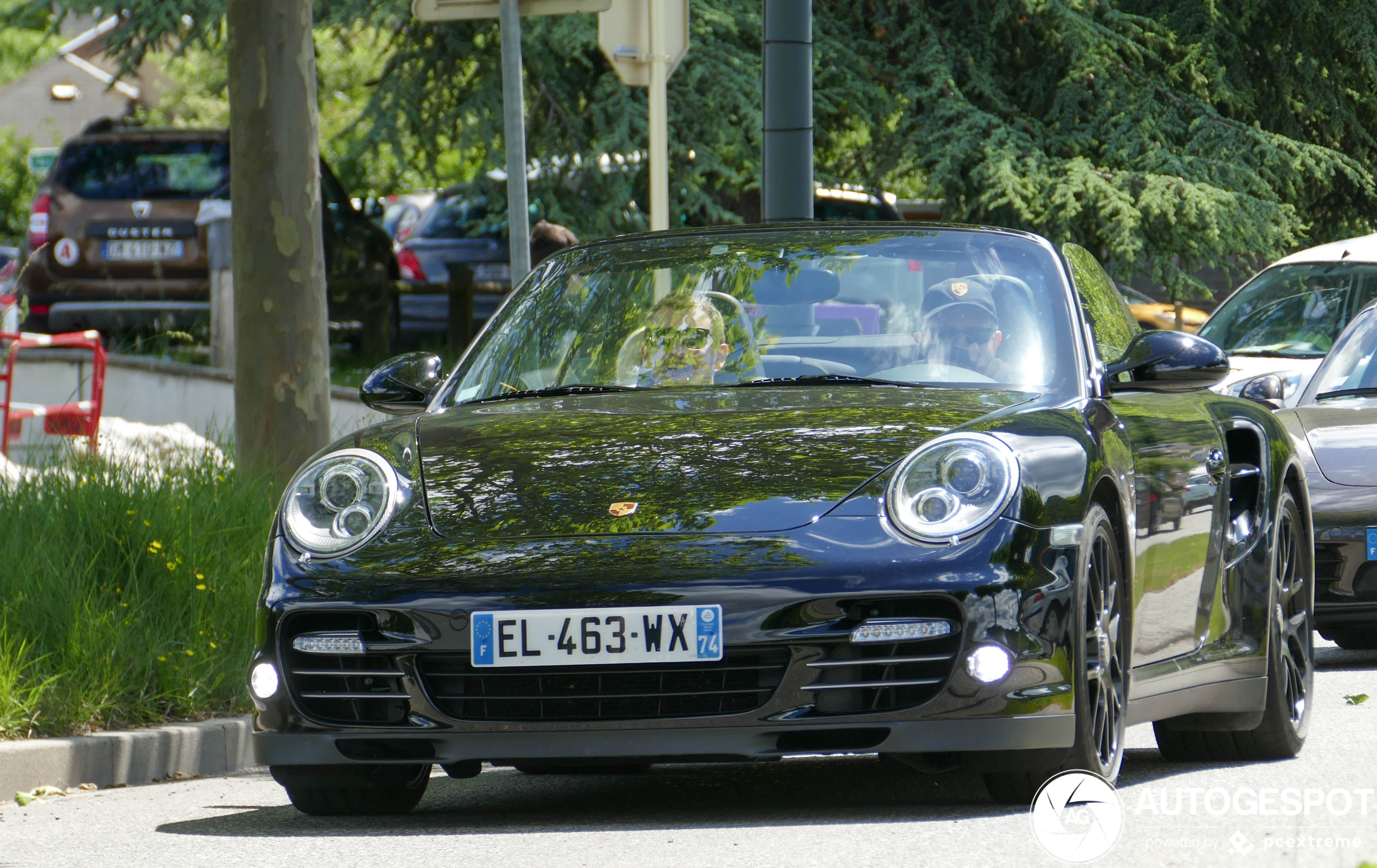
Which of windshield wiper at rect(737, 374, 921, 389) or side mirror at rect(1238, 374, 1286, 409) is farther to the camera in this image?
side mirror at rect(1238, 374, 1286, 409)

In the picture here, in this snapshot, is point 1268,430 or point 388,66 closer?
point 1268,430

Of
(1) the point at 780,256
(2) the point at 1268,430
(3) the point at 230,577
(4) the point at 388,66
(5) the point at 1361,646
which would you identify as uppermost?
(4) the point at 388,66

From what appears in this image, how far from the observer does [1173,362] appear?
18.1 feet

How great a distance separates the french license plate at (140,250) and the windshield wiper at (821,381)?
38.9 feet

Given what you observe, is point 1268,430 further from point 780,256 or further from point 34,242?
point 34,242

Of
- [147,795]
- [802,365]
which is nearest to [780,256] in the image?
[802,365]

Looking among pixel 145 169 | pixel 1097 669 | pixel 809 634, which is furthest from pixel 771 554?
pixel 145 169

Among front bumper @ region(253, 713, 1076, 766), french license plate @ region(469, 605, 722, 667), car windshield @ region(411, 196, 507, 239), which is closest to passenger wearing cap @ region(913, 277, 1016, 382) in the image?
front bumper @ region(253, 713, 1076, 766)

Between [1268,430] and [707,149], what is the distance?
10549 mm

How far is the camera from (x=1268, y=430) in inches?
253

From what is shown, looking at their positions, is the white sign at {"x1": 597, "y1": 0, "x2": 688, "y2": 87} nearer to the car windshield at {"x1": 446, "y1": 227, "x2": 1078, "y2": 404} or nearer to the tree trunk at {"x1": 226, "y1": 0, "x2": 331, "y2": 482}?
the tree trunk at {"x1": 226, "y1": 0, "x2": 331, "y2": 482}

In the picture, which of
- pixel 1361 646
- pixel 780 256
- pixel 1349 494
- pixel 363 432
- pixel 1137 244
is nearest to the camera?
pixel 363 432

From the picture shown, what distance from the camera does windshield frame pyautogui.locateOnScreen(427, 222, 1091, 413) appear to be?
5523mm

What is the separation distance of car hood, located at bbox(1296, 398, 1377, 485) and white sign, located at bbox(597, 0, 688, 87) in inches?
130
